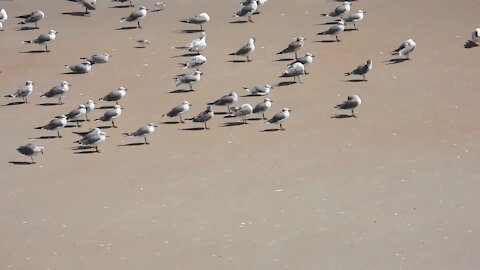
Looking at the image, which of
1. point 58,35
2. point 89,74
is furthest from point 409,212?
point 58,35

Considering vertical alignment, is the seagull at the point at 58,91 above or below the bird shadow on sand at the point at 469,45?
above

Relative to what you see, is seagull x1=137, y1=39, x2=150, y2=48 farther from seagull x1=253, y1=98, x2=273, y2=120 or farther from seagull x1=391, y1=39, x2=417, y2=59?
seagull x1=391, y1=39, x2=417, y2=59

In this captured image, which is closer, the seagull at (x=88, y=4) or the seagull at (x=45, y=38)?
the seagull at (x=45, y=38)

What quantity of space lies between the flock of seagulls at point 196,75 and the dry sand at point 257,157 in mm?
266

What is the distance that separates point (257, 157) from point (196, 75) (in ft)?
16.2

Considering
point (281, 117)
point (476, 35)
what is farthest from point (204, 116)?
point (476, 35)

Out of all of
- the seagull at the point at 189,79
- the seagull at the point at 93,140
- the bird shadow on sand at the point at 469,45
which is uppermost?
the seagull at the point at 93,140

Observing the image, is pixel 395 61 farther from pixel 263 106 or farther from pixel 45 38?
pixel 45 38

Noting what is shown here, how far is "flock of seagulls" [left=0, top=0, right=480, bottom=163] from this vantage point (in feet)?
82.1

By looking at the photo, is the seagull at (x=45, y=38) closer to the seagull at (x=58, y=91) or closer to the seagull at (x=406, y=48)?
the seagull at (x=58, y=91)

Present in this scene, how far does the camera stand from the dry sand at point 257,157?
1911cm

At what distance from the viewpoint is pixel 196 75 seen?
27.8 metres

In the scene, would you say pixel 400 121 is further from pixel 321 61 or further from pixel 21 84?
pixel 21 84

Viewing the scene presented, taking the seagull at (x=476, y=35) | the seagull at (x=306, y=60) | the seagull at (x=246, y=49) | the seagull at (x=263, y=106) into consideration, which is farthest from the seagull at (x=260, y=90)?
the seagull at (x=476, y=35)
